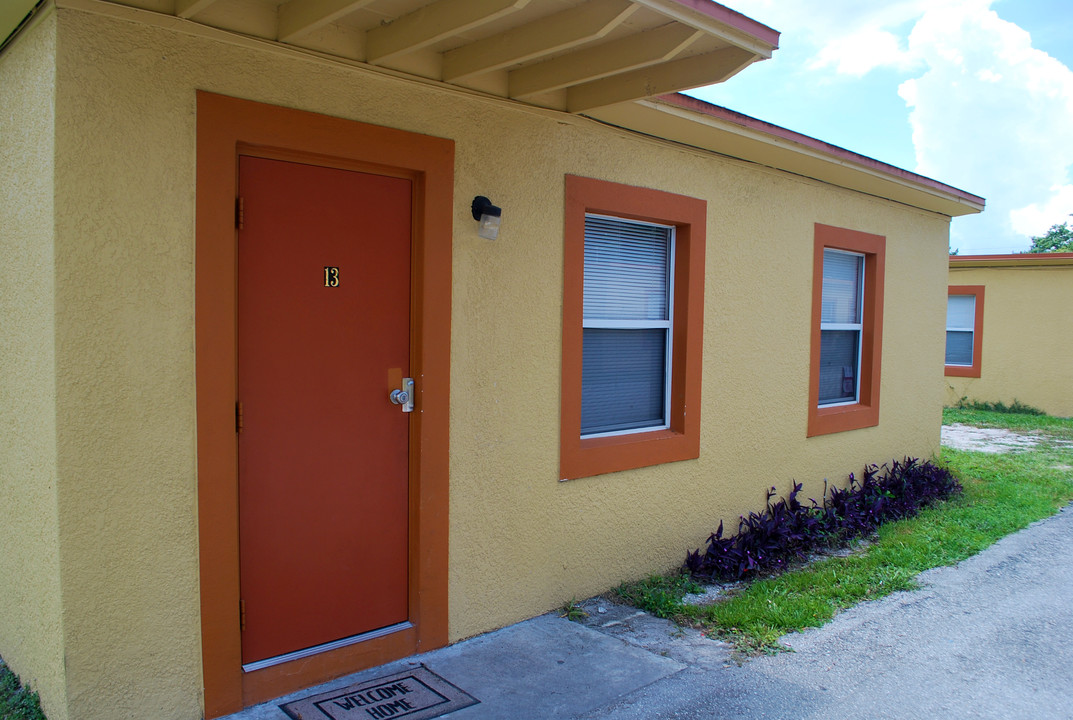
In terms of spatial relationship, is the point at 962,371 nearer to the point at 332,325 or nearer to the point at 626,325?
the point at 626,325

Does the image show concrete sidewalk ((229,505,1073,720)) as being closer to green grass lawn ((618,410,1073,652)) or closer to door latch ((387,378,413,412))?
green grass lawn ((618,410,1073,652))

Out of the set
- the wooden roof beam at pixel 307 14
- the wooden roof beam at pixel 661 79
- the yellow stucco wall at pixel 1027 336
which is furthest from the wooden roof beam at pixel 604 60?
the yellow stucco wall at pixel 1027 336

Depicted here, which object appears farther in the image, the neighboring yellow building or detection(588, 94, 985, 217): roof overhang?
detection(588, 94, 985, 217): roof overhang

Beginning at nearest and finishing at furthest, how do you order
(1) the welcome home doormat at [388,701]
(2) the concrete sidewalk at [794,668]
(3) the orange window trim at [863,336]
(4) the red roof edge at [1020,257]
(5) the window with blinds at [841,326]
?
1. (1) the welcome home doormat at [388,701]
2. (2) the concrete sidewalk at [794,668]
3. (3) the orange window trim at [863,336]
4. (5) the window with blinds at [841,326]
5. (4) the red roof edge at [1020,257]

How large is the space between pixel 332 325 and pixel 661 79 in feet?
6.76

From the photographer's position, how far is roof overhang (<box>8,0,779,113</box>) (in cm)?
298

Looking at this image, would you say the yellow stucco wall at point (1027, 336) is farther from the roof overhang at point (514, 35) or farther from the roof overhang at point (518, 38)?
the roof overhang at point (514, 35)

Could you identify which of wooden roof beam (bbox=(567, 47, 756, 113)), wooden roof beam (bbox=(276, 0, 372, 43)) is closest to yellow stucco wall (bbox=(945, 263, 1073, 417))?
wooden roof beam (bbox=(567, 47, 756, 113))

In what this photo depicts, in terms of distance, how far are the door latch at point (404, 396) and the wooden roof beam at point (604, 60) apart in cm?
166

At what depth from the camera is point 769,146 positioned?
5.39 m

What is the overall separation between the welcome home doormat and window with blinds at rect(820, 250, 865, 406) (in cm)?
469

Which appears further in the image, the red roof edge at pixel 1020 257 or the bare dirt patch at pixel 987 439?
the red roof edge at pixel 1020 257

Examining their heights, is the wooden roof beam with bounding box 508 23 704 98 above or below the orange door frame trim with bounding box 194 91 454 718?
above

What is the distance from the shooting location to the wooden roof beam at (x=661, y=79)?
3533 millimetres
